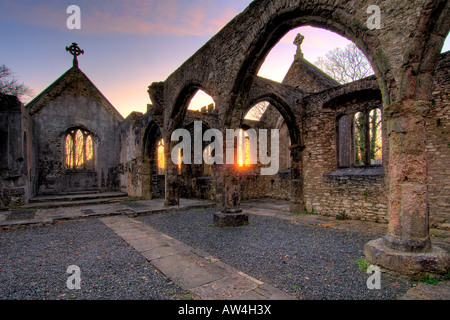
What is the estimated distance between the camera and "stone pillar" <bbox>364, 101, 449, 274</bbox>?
3.00 metres

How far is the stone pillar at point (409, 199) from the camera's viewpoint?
3.00 metres

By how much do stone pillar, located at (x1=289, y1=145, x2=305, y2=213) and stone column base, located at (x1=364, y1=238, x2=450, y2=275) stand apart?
526cm

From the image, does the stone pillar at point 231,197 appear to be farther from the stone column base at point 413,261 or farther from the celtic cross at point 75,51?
the celtic cross at point 75,51

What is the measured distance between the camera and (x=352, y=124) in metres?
8.00

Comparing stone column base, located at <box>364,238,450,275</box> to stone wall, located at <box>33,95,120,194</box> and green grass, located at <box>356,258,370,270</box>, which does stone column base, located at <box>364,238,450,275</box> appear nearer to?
green grass, located at <box>356,258,370,270</box>

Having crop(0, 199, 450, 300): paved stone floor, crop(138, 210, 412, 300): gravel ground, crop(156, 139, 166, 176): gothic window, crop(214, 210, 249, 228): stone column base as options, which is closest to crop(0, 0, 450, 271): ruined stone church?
crop(214, 210, 249, 228): stone column base

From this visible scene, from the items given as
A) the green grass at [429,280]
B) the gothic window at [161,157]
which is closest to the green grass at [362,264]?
the green grass at [429,280]

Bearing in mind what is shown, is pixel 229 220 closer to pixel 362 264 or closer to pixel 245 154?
pixel 362 264

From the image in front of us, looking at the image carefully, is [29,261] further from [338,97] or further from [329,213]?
[338,97]

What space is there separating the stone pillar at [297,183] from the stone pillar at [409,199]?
5.20m

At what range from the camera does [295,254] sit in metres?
4.07

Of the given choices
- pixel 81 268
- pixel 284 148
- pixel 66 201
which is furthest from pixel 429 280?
pixel 66 201
